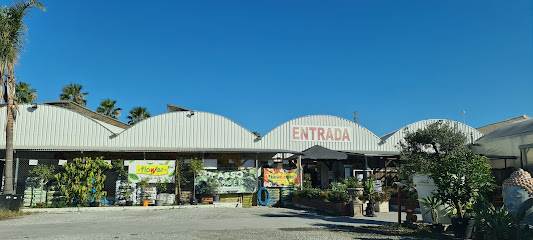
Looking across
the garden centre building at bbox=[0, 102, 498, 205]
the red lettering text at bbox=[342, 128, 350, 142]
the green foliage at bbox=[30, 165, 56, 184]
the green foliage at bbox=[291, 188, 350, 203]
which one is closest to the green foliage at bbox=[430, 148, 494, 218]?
the green foliage at bbox=[291, 188, 350, 203]

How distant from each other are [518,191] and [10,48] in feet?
60.8

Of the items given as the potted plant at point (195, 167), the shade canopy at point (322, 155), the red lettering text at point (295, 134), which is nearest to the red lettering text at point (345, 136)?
the red lettering text at point (295, 134)

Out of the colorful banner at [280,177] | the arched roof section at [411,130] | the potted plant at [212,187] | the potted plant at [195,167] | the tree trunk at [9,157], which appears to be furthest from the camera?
the arched roof section at [411,130]

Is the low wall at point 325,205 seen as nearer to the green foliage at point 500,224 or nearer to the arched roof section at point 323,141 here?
the green foliage at point 500,224

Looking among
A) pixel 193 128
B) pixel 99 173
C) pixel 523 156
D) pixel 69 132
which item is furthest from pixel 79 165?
pixel 523 156

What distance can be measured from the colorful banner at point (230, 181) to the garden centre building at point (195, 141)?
2.30ft

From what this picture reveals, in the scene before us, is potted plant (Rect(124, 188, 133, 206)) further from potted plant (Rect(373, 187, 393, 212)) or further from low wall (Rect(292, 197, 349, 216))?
potted plant (Rect(373, 187, 393, 212))

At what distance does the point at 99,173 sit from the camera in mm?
19906

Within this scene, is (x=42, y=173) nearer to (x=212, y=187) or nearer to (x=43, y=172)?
(x=43, y=172)

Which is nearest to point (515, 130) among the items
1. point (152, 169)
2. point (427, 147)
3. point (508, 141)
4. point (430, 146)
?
point (508, 141)

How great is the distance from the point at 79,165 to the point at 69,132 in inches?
212

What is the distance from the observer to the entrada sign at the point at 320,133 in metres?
28.6

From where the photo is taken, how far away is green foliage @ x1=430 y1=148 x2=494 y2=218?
10.7m

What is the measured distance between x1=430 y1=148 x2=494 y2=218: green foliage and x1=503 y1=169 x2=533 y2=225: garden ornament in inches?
Answer: 19.2
